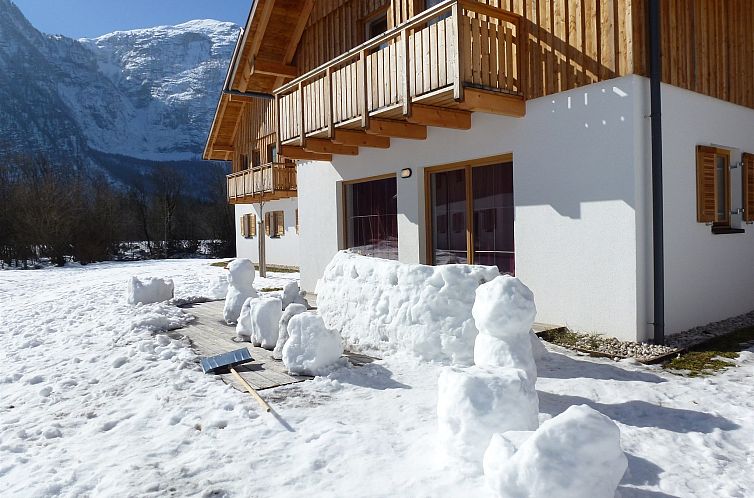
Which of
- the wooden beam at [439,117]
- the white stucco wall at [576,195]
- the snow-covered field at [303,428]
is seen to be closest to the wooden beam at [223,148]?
the white stucco wall at [576,195]

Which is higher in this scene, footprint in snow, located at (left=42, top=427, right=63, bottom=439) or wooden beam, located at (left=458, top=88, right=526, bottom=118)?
wooden beam, located at (left=458, top=88, right=526, bottom=118)

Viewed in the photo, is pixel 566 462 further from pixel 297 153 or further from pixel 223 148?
pixel 223 148

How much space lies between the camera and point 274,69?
13500 millimetres

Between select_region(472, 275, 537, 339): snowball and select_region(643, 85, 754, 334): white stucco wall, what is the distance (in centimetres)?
279

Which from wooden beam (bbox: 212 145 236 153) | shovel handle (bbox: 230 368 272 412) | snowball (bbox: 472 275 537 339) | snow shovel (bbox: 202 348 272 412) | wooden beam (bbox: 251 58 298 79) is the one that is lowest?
shovel handle (bbox: 230 368 272 412)

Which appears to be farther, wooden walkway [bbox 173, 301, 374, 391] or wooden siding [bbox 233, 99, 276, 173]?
wooden siding [bbox 233, 99, 276, 173]

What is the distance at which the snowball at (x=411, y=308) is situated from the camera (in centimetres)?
531

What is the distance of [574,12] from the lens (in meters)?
6.59

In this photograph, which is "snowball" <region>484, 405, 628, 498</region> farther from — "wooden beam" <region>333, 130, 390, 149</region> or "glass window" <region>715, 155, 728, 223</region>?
"wooden beam" <region>333, 130, 390, 149</region>

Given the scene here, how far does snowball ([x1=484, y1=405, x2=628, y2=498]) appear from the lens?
8.22 ft

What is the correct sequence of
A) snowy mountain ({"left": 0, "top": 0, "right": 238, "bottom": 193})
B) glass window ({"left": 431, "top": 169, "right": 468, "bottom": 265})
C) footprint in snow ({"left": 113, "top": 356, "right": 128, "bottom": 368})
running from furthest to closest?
1. snowy mountain ({"left": 0, "top": 0, "right": 238, "bottom": 193})
2. glass window ({"left": 431, "top": 169, "right": 468, "bottom": 265})
3. footprint in snow ({"left": 113, "top": 356, "right": 128, "bottom": 368})

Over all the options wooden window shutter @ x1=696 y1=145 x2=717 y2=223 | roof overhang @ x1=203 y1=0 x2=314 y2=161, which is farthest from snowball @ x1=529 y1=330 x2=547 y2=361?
roof overhang @ x1=203 y1=0 x2=314 y2=161

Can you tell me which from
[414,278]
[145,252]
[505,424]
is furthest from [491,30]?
[145,252]

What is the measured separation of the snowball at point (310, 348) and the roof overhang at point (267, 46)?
9736 mm
